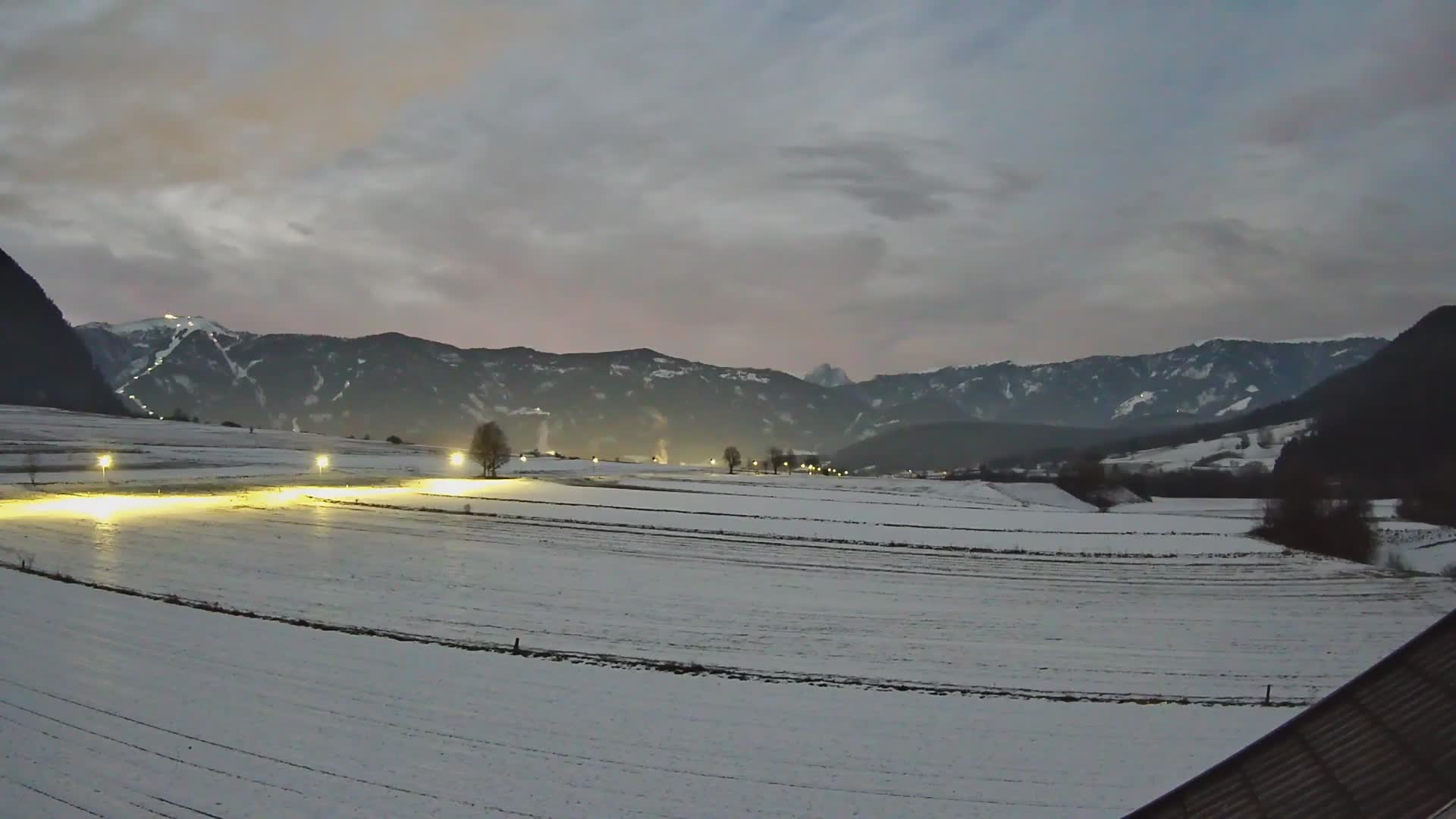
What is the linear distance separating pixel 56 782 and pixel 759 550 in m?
42.5

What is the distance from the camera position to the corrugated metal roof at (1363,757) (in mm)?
4832

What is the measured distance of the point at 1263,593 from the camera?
145ft

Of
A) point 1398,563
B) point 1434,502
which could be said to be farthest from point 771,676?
point 1434,502

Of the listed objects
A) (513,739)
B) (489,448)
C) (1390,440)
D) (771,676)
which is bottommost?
(771,676)

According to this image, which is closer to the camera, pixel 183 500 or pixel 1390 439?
pixel 183 500

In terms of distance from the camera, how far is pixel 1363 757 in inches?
211

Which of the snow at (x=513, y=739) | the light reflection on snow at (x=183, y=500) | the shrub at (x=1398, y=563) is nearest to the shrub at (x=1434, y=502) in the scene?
the shrub at (x=1398, y=563)

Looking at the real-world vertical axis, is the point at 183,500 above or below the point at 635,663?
above

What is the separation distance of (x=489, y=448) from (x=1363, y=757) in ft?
410

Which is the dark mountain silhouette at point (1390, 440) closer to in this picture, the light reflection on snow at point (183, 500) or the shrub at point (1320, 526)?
the shrub at point (1320, 526)

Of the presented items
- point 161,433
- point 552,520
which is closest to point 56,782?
point 552,520

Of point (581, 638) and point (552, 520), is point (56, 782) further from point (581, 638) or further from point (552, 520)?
point (552, 520)

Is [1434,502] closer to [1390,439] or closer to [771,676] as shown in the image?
[1390,439]

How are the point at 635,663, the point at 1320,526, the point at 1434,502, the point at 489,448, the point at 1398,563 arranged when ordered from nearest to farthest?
the point at 635,663
the point at 1398,563
the point at 1320,526
the point at 1434,502
the point at 489,448
